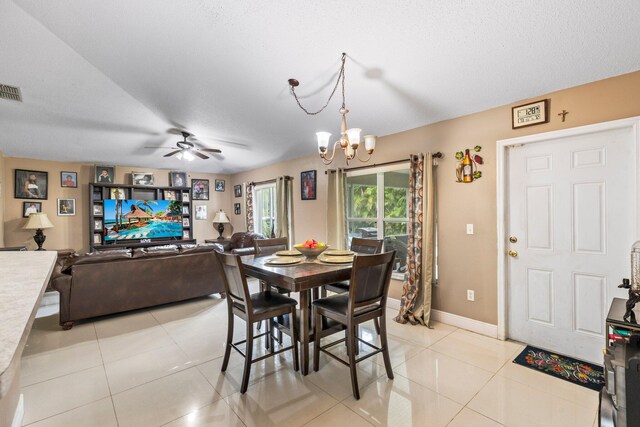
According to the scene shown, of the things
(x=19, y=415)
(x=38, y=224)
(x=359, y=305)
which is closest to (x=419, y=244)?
(x=359, y=305)

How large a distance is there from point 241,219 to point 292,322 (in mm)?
5523

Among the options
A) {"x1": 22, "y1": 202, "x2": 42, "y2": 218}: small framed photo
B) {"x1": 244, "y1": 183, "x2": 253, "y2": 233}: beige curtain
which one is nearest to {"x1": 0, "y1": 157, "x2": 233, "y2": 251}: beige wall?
{"x1": 22, "y1": 202, "x2": 42, "y2": 218}: small framed photo

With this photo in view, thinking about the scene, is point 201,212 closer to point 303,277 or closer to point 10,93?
point 10,93

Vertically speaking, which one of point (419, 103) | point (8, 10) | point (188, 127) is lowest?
point (419, 103)

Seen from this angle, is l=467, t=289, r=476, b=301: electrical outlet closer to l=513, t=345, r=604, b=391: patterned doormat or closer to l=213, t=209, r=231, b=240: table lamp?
l=513, t=345, r=604, b=391: patterned doormat

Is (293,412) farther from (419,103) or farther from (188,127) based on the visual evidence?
(188,127)

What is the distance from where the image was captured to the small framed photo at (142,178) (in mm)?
6703

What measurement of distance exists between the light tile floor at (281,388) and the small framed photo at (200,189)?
4728 millimetres

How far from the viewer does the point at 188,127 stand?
5.05 metres

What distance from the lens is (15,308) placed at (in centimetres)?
78

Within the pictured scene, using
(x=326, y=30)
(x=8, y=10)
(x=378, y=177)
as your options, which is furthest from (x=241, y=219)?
(x=326, y=30)

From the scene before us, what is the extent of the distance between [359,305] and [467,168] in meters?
2.02

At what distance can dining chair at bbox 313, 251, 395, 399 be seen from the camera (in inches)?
83.6

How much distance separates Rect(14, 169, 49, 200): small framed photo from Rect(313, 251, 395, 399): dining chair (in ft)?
21.1
